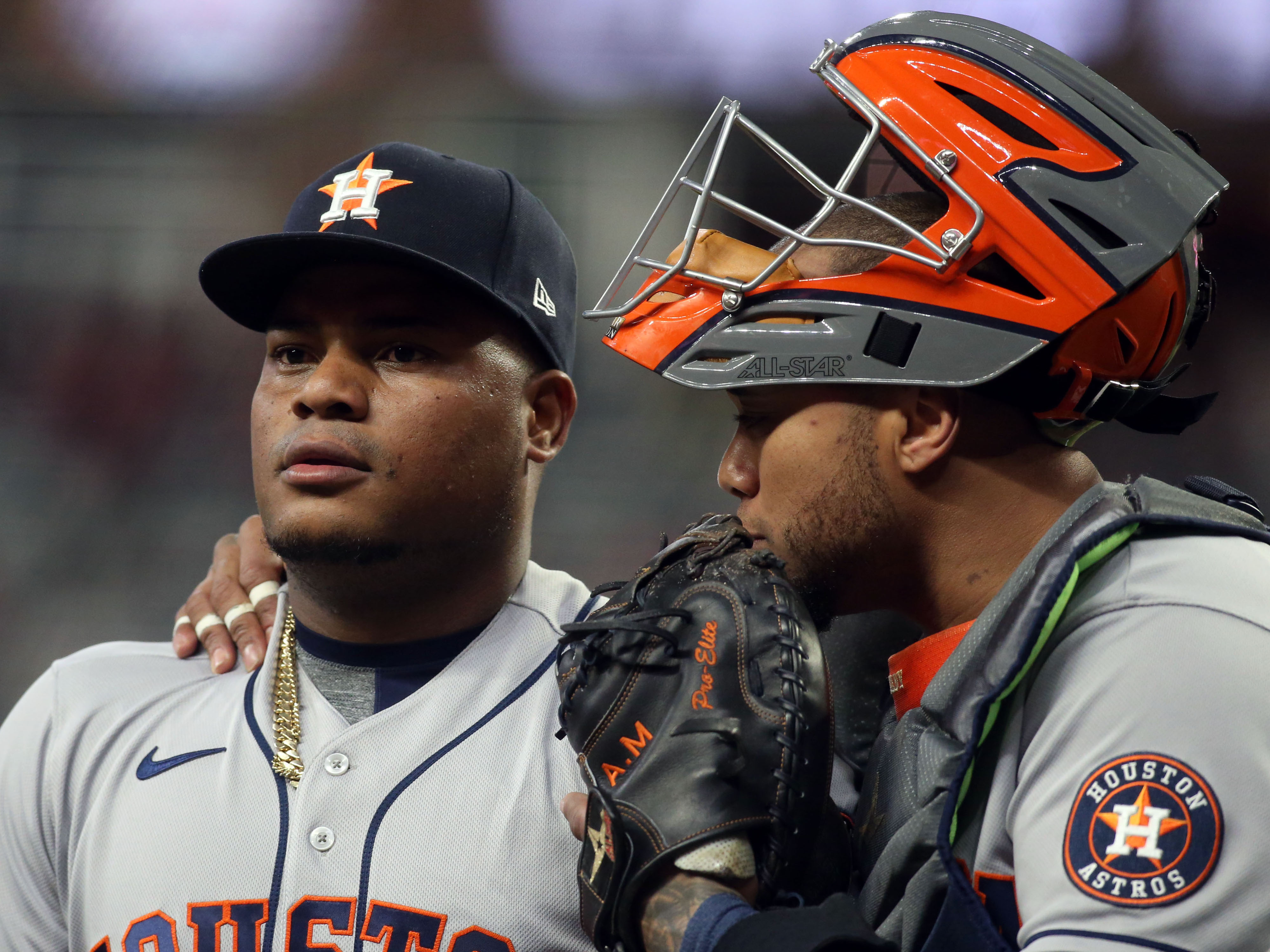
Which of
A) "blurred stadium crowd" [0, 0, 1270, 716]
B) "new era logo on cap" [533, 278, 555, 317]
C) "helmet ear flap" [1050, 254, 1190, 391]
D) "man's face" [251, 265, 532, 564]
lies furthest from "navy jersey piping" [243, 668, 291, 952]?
"blurred stadium crowd" [0, 0, 1270, 716]

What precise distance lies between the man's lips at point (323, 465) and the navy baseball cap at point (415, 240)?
0.98 feet

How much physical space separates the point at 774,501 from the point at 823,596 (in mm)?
159

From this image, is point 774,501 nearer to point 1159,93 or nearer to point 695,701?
point 695,701

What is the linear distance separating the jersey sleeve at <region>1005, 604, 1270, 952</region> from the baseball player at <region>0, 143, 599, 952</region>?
0.69 m

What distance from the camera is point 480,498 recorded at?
5.97ft

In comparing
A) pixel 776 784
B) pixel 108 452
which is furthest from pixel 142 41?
pixel 776 784

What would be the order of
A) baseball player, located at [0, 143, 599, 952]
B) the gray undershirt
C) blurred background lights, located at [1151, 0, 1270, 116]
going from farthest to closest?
1. blurred background lights, located at [1151, 0, 1270, 116]
2. the gray undershirt
3. baseball player, located at [0, 143, 599, 952]

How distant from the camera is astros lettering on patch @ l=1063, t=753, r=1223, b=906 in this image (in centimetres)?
115

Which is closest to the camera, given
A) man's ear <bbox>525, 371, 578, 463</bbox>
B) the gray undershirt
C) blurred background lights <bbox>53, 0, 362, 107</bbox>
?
the gray undershirt

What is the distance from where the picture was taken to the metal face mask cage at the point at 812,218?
157 cm

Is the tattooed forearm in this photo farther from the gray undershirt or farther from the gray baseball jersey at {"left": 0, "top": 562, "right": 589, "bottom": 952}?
the gray undershirt

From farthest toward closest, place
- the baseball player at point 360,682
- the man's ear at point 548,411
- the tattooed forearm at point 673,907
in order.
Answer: the man's ear at point 548,411 → the baseball player at point 360,682 → the tattooed forearm at point 673,907

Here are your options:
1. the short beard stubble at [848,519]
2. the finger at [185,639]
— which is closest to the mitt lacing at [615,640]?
the short beard stubble at [848,519]

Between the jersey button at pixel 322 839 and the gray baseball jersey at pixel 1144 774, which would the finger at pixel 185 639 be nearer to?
the jersey button at pixel 322 839
